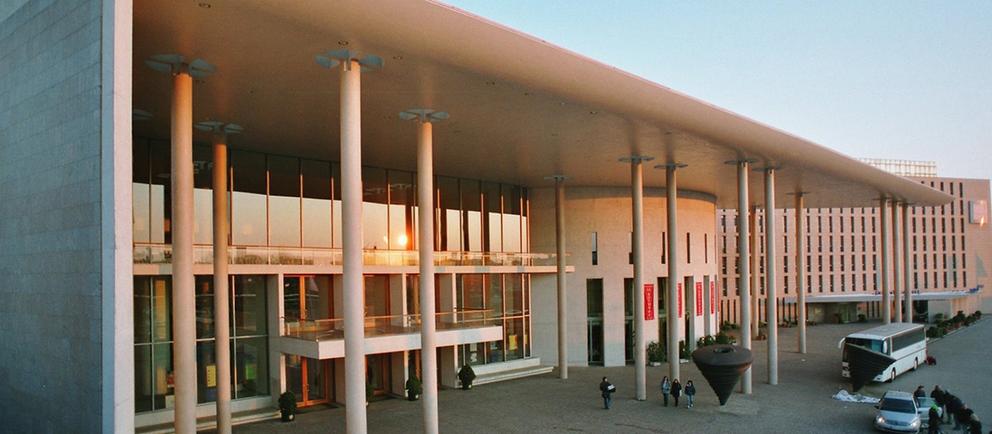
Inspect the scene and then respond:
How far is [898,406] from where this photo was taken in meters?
19.7

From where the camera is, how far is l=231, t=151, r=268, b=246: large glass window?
23.0 m

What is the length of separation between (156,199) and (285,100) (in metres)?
7.26

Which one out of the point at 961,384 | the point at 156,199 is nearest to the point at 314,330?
the point at 156,199

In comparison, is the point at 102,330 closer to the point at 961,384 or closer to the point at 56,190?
the point at 56,190

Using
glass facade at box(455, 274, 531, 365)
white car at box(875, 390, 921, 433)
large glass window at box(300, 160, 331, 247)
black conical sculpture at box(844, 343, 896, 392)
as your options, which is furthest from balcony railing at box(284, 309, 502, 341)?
black conical sculpture at box(844, 343, 896, 392)

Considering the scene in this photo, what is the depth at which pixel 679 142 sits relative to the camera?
2258 centimetres

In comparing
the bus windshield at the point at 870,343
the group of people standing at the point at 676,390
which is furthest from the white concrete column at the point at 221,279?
the bus windshield at the point at 870,343

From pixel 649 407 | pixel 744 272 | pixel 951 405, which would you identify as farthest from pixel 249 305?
pixel 951 405

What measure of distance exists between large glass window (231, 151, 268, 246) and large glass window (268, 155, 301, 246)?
284 millimetres

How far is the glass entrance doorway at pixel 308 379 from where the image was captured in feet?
77.7

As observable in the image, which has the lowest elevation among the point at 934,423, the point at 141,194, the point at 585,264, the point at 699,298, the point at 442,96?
the point at 934,423

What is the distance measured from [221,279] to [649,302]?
70.8 ft

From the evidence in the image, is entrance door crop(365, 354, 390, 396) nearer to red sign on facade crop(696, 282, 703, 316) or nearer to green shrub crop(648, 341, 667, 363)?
green shrub crop(648, 341, 667, 363)

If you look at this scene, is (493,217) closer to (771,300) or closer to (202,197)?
(771,300)
